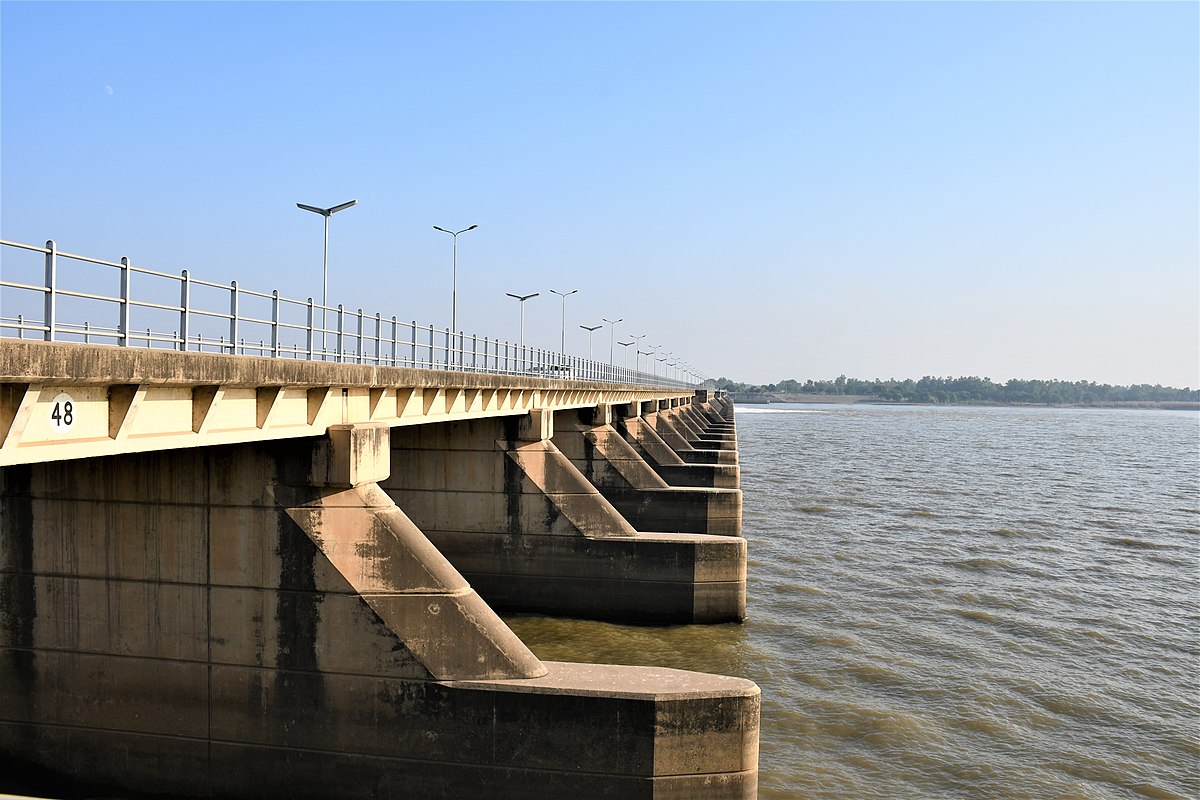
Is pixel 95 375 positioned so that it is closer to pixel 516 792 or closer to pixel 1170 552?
pixel 516 792

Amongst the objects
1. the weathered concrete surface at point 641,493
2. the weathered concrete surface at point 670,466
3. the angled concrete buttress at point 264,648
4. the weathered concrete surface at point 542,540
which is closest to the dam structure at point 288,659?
the angled concrete buttress at point 264,648

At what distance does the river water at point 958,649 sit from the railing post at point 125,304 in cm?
1009

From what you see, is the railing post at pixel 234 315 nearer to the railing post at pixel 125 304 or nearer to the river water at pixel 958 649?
the railing post at pixel 125 304

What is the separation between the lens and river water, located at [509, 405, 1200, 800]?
14.6 meters

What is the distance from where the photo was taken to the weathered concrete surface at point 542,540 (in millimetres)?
21922

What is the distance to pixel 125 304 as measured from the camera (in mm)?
9477

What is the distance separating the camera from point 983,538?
34125 millimetres

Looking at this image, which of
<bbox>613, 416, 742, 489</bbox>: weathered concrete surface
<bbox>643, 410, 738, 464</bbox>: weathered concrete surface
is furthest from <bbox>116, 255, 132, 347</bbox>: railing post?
<bbox>643, 410, 738, 464</bbox>: weathered concrete surface

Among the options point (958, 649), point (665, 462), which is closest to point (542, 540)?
point (958, 649)

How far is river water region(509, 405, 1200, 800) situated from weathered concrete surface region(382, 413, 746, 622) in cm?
66

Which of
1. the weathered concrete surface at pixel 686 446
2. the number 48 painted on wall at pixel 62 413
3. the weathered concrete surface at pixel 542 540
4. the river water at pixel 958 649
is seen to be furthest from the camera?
the weathered concrete surface at pixel 686 446

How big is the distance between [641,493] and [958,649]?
38.6ft

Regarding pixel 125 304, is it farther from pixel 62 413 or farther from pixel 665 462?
pixel 665 462

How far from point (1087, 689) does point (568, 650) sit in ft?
32.1
